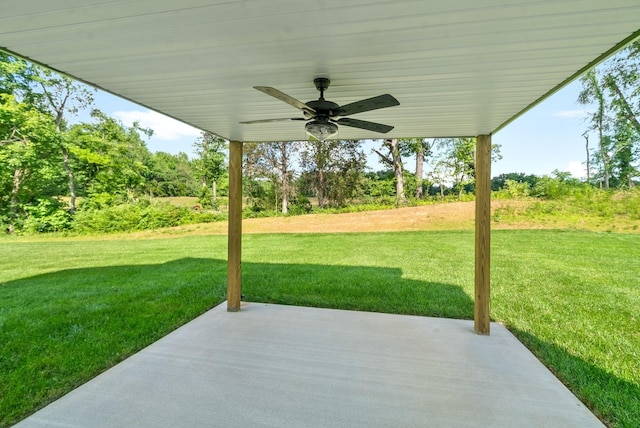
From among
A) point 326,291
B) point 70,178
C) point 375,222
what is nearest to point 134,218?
point 70,178

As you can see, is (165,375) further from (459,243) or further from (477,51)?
(459,243)

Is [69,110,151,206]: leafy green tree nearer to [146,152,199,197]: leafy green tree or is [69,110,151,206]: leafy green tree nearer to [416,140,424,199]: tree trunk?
[146,152,199,197]: leafy green tree

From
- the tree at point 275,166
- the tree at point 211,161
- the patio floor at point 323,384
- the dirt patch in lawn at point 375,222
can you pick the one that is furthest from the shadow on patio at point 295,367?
the tree at point 211,161

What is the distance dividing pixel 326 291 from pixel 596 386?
2.83 metres

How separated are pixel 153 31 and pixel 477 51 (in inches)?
59.3

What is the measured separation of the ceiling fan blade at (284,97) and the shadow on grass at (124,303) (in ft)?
7.52

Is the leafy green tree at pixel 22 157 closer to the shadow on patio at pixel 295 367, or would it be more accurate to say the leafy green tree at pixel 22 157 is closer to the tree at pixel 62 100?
the tree at pixel 62 100

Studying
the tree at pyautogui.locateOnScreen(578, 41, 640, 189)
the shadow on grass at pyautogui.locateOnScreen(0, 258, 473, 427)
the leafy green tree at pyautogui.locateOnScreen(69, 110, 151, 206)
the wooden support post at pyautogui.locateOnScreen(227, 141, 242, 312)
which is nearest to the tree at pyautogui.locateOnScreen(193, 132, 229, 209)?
the leafy green tree at pyautogui.locateOnScreen(69, 110, 151, 206)

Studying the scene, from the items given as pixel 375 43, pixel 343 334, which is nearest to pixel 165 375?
pixel 343 334

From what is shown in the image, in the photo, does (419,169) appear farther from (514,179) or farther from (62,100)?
(62,100)

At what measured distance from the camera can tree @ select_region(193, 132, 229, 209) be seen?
560 inches

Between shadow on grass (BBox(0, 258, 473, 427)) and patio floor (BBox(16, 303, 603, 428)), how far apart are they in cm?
30

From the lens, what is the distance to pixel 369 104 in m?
1.62

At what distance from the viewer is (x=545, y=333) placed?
2.96 metres
